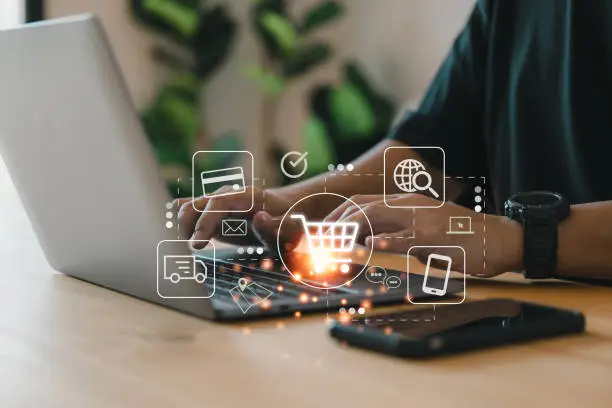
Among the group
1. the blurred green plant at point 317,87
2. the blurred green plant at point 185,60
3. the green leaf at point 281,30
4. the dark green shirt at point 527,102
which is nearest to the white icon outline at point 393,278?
the dark green shirt at point 527,102

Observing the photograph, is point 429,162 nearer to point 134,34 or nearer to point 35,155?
point 35,155

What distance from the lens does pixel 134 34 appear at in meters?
3.24

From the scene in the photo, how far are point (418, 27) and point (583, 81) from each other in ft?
5.02

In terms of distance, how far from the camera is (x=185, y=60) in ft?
10.9

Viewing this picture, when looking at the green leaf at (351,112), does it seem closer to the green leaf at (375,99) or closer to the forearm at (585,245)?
the green leaf at (375,99)

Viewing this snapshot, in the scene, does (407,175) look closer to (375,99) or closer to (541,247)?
(541,247)

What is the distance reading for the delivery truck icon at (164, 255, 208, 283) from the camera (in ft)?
2.13

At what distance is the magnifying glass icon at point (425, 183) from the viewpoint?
930mm

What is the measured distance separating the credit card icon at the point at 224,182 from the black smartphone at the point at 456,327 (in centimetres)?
23

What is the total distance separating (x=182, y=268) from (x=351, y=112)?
7.33 feet

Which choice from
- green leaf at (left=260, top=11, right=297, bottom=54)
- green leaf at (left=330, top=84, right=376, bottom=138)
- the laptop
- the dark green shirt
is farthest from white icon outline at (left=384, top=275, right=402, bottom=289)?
green leaf at (left=260, top=11, right=297, bottom=54)

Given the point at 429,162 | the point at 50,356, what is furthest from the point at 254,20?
the point at 50,356

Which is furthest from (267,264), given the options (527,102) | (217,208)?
(527,102)

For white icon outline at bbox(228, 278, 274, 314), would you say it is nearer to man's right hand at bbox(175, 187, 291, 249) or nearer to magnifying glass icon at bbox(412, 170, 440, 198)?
man's right hand at bbox(175, 187, 291, 249)
